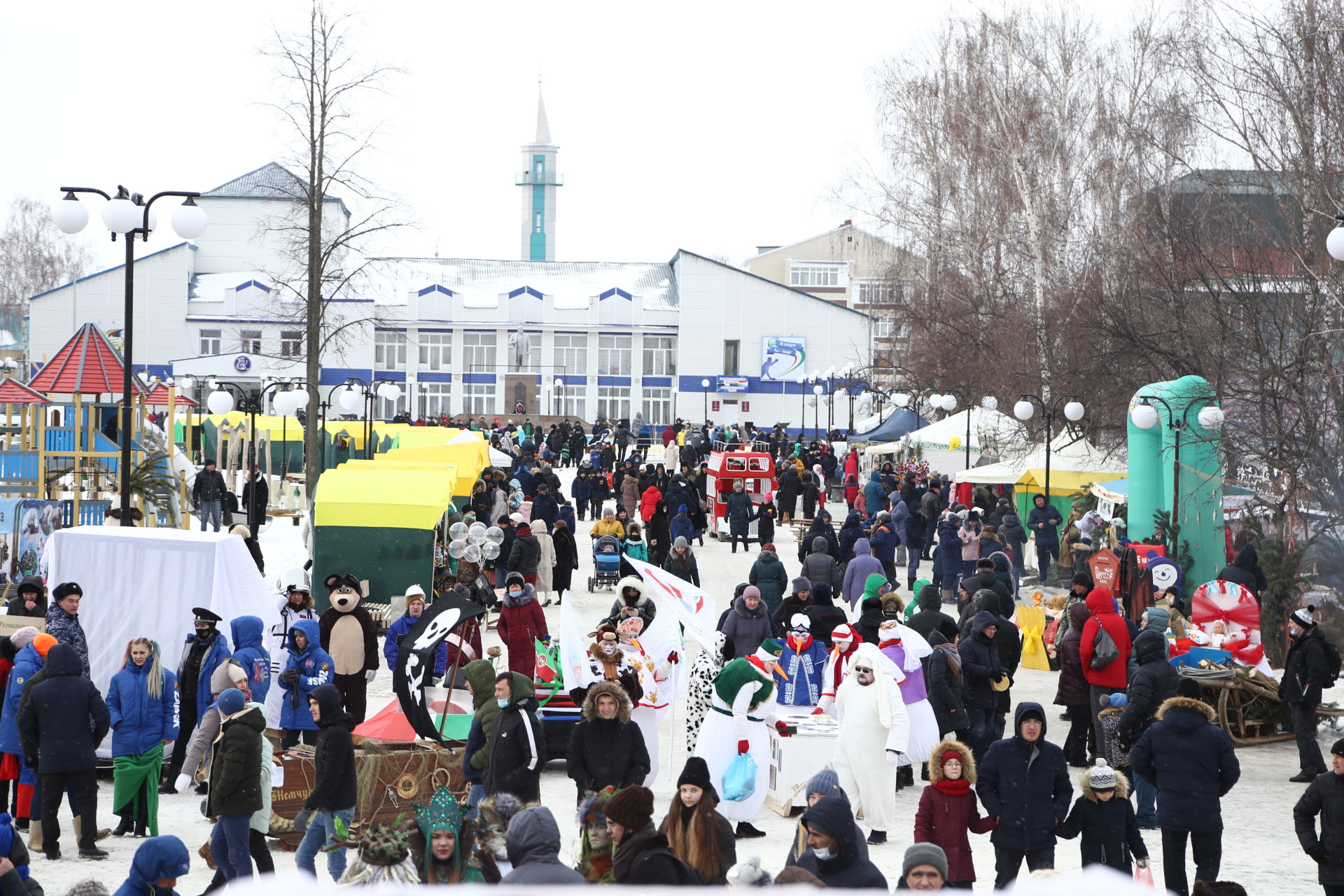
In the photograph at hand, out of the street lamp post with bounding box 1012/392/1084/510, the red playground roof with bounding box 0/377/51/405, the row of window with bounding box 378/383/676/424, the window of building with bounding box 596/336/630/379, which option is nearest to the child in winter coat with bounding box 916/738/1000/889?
the street lamp post with bounding box 1012/392/1084/510

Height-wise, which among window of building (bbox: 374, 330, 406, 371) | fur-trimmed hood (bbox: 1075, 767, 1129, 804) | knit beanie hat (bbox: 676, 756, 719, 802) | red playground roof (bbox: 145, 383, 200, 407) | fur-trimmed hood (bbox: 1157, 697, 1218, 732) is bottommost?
fur-trimmed hood (bbox: 1075, 767, 1129, 804)

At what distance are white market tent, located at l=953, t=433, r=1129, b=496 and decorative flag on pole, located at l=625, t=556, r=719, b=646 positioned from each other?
1286 centimetres

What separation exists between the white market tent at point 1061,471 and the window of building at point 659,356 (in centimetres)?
4657

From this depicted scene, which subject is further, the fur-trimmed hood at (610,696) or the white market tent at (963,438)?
the white market tent at (963,438)

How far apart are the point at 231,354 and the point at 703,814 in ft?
184

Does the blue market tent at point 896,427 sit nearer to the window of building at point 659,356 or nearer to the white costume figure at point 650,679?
the white costume figure at point 650,679

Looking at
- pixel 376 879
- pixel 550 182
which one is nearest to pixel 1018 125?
pixel 376 879

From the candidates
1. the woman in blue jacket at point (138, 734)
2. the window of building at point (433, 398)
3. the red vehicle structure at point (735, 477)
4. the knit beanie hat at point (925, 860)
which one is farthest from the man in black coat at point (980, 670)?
the window of building at point (433, 398)

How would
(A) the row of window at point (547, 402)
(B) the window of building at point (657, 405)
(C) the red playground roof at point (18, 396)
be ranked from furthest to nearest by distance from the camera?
1. (B) the window of building at point (657, 405)
2. (A) the row of window at point (547, 402)
3. (C) the red playground roof at point (18, 396)

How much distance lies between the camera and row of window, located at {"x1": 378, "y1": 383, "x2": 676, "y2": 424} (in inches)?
2744

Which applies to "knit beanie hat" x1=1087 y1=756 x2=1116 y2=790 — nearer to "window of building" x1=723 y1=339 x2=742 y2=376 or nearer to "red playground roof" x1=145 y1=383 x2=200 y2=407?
"red playground roof" x1=145 y1=383 x2=200 y2=407

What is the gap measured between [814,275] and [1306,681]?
78142mm

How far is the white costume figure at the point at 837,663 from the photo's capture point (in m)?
10.0

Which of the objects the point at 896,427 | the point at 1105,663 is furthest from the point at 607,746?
the point at 896,427
